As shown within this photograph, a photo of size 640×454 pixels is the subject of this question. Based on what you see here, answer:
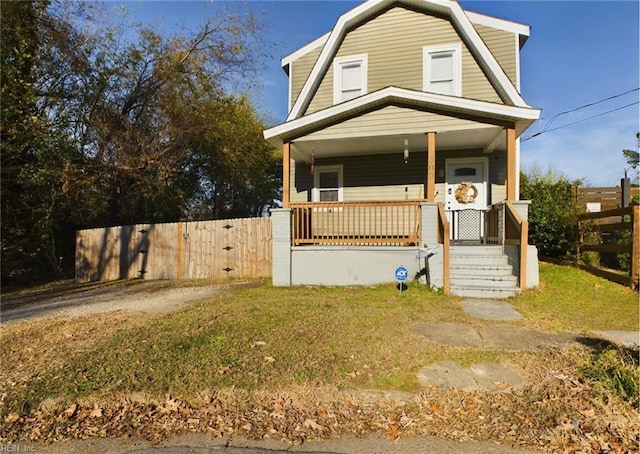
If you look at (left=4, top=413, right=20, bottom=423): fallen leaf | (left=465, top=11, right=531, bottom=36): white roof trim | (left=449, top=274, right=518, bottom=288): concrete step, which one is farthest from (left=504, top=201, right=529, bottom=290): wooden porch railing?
(left=4, top=413, right=20, bottom=423): fallen leaf

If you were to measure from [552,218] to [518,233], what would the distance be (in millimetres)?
4143

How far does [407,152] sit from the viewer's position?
397 inches

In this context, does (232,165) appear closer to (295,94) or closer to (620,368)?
(295,94)

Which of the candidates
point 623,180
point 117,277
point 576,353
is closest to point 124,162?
point 117,277

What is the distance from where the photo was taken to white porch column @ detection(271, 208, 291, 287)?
9.04 metres

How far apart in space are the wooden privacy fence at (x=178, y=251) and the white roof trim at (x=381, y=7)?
3.72 m

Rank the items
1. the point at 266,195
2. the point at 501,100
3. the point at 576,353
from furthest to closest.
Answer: the point at 266,195
the point at 501,100
the point at 576,353

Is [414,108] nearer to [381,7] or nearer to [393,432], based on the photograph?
[381,7]

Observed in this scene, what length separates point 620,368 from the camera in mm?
3572

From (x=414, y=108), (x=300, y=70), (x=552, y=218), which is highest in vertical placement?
(x=300, y=70)

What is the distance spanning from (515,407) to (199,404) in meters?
2.60

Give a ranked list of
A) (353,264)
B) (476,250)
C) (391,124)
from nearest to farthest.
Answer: (476,250)
(353,264)
(391,124)

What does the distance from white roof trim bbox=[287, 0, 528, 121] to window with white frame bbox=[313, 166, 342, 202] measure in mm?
1927

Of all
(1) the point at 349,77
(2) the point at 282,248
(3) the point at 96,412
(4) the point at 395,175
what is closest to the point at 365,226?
(2) the point at 282,248
